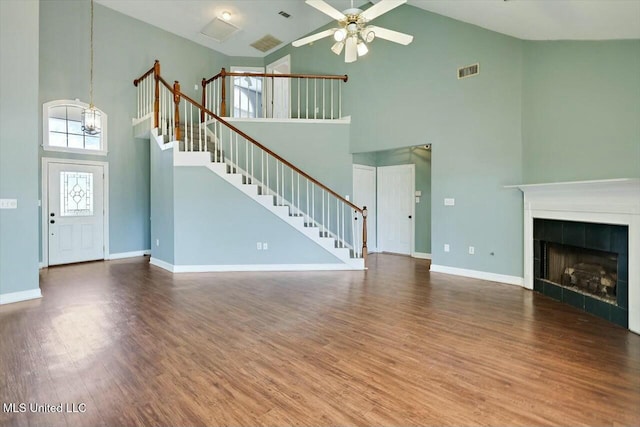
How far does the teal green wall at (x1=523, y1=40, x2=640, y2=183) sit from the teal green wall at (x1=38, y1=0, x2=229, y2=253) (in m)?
7.28

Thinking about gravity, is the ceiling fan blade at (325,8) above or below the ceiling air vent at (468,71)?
below

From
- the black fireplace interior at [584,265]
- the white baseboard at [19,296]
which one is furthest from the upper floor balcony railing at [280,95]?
the black fireplace interior at [584,265]

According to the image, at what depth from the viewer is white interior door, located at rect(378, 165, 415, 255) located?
7484mm

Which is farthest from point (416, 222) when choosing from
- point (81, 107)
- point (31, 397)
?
point (81, 107)

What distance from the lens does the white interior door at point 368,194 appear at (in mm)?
7557

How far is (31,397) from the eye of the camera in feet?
6.53

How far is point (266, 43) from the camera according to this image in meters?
7.90

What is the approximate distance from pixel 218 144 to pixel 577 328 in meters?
6.11

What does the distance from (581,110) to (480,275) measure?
8.64 feet

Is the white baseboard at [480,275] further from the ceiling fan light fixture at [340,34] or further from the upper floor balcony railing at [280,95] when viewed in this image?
the ceiling fan light fixture at [340,34]

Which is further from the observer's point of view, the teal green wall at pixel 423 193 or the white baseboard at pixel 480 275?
the teal green wall at pixel 423 193
